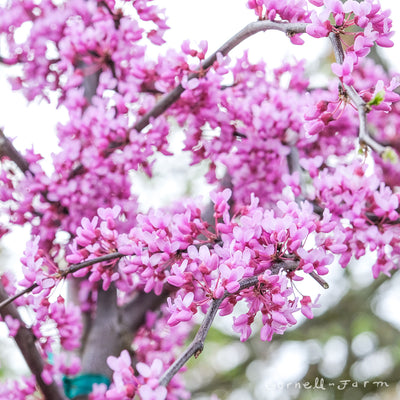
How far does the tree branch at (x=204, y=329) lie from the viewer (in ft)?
2.96

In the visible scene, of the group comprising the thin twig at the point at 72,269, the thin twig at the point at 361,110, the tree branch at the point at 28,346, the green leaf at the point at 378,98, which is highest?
the thin twig at the point at 361,110

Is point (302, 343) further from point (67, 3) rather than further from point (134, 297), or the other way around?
point (67, 3)

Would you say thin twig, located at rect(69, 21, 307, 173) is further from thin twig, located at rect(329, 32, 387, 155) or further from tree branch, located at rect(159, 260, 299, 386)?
tree branch, located at rect(159, 260, 299, 386)

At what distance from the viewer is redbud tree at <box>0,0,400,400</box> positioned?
1216mm

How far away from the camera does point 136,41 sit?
2.15 meters

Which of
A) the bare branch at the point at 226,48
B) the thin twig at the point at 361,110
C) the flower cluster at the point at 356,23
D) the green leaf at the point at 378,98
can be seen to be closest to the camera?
the thin twig at the point at 361,110

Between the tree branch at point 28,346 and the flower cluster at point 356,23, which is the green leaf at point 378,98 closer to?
the flower cluster at point 356,23

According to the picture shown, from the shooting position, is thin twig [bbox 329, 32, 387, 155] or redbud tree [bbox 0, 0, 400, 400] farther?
redbud tree [bbox 0, 0, 400, 400]

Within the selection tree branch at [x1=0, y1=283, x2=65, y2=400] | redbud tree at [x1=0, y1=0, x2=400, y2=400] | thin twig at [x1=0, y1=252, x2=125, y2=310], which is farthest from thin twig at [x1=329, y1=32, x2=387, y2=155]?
tree branch at [x1=0, y1=283, x2=65, y2=400]

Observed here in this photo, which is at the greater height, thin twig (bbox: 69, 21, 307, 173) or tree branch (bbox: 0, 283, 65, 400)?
thin twig (bbox: 69, 21, 307, 173)

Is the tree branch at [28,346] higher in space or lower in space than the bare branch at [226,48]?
lower

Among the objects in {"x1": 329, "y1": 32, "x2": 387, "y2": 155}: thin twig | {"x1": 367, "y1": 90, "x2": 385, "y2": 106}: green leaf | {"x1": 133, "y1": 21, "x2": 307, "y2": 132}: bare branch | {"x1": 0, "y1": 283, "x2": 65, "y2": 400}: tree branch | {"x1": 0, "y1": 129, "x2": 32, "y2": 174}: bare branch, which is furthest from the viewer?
{"x1": 0, "y1": 129, "x2": 32, "y2": 174}: bare branch

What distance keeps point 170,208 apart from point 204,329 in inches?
57.9

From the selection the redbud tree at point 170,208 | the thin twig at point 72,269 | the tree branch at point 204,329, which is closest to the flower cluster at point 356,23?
the redbud tree at point 170,208
